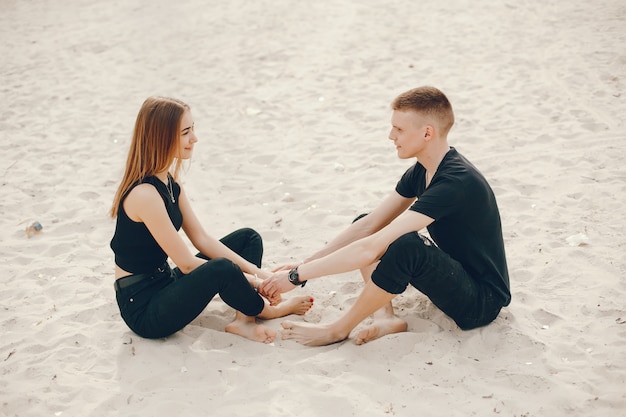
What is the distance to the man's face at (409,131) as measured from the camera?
3578 mm

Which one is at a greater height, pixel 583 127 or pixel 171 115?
pixel 171 115

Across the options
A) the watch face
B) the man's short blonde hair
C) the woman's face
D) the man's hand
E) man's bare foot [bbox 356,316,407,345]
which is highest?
the man's short blonde hair

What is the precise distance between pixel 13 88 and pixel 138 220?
211 inches

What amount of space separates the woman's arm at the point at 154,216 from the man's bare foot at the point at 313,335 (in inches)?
30.1

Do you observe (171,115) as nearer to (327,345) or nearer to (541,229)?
(327,345)

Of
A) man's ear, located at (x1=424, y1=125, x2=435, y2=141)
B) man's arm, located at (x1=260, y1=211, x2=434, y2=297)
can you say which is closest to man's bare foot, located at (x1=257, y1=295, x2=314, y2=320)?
man's arm, located at (x1=260, y1=211, x2=434, y2=297)

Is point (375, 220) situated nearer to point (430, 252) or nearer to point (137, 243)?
point (430, 252)

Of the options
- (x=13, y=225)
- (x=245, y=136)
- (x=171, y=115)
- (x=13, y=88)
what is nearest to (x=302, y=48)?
(x=245, y=136)

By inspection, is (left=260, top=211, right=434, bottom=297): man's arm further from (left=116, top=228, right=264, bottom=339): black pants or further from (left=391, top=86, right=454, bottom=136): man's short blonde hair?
(left=391, top=86, right=454, bottom=136): man's short blonde hair

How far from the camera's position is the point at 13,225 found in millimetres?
5117

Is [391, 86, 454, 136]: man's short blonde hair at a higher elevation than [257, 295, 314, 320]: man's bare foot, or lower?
higher

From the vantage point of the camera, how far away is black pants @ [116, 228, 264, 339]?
348 cm

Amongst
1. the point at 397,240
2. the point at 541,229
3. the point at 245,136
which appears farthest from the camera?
the point at 245,136

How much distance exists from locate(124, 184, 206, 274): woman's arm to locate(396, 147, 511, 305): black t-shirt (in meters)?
1.30
